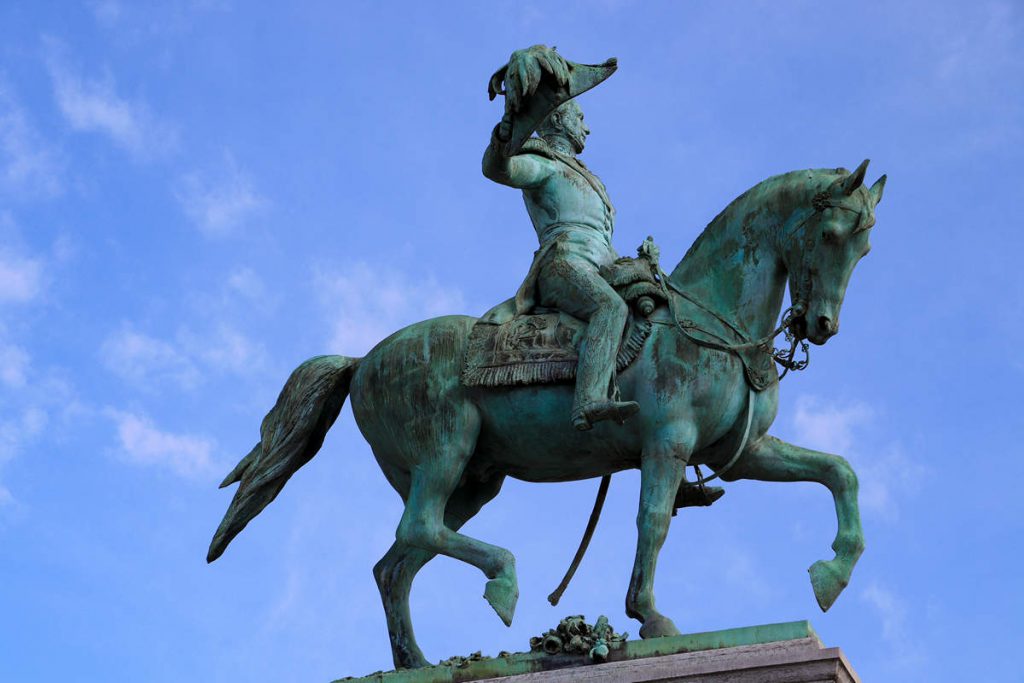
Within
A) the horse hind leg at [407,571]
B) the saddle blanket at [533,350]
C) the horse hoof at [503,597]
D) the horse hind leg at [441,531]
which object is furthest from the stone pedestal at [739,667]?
the saddle blanket at [533,350]

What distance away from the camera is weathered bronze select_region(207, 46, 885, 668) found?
427 inches

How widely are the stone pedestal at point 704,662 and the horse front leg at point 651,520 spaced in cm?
37

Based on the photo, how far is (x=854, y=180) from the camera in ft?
35.6

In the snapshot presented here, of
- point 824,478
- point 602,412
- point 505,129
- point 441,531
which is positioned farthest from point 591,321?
point 824,478

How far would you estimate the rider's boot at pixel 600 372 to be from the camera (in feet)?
34.8

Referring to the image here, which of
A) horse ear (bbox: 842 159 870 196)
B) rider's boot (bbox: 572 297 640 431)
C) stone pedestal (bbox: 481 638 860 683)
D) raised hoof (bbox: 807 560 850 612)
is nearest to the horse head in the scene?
horse ear (bbox: 842 159 870 196)

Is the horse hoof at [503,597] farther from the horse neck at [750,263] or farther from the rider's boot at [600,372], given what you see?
the horse neck at [750,263]

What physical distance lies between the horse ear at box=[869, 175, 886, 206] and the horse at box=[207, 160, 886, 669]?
1 cm

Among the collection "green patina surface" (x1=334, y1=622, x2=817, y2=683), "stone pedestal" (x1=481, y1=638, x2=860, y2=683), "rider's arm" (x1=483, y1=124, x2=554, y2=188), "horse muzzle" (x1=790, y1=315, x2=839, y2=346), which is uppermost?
"rider's arm" (x1=483, y1=124, x2=554, y2=188)

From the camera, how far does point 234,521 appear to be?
11719 mm

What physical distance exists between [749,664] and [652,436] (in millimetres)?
1596

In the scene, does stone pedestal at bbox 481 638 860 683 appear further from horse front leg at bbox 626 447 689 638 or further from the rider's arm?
the rider's arm

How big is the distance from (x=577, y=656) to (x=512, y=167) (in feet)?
10.5

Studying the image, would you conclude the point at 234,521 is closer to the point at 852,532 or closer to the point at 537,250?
the point at 537,250
